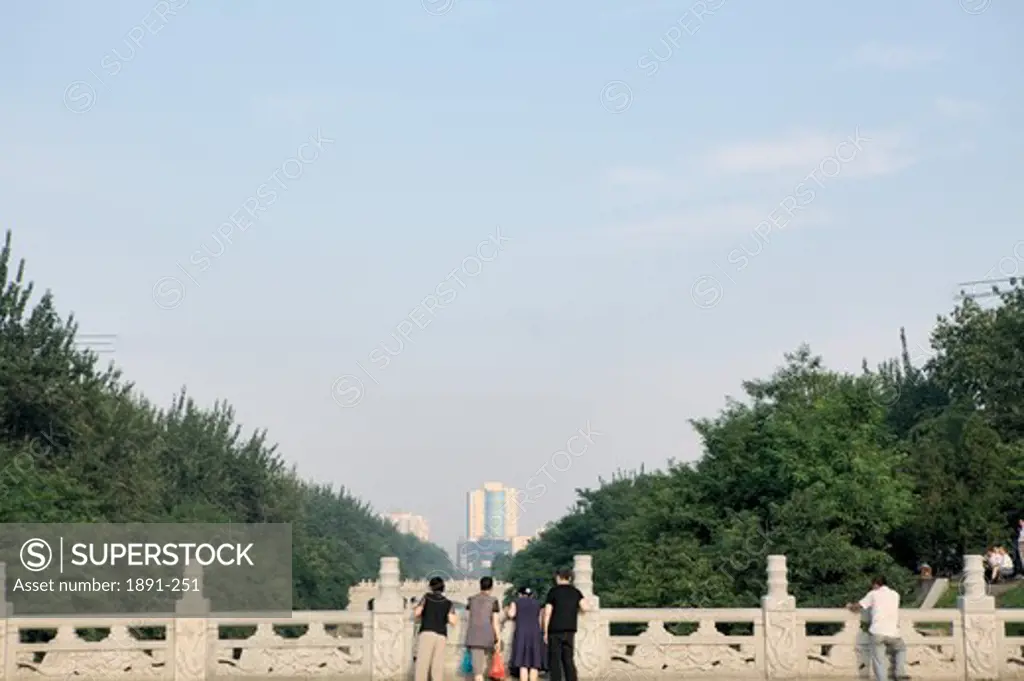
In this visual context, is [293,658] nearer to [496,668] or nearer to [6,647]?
[496,668]

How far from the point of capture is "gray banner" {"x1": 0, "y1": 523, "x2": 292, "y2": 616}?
41.7 meters

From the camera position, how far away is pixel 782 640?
2161 centimetres

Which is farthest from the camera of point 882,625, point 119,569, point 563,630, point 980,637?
point 119,569

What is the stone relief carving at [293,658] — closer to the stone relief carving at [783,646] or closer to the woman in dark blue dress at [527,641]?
the woman in dark blue dress at [527,641]

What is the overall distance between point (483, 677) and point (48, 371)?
→ 29.7m

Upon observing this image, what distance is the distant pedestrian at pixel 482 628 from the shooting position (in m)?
19.5

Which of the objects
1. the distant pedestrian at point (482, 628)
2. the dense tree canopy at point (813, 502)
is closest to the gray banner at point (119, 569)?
the dense tree canopy at point (813, 502)

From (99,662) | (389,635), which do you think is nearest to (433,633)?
(389,635)

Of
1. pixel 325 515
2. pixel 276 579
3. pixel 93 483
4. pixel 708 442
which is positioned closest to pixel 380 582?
pixel 708 442

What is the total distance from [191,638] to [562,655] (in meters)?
5.45

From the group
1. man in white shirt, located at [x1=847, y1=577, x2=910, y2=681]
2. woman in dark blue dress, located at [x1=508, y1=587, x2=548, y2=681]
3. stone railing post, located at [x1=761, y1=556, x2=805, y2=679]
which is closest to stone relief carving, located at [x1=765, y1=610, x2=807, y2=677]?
stone railing post, located at [x1=761, y1=556, x2=805, y2=679]

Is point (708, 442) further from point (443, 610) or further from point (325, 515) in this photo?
point (325, 515)

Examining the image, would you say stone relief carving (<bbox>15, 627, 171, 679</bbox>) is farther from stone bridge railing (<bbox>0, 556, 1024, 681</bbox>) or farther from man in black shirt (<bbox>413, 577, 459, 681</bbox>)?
man in black shirt (<bbox>413, 577, 459, 681</bbox>)

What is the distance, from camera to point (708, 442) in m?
42.2
